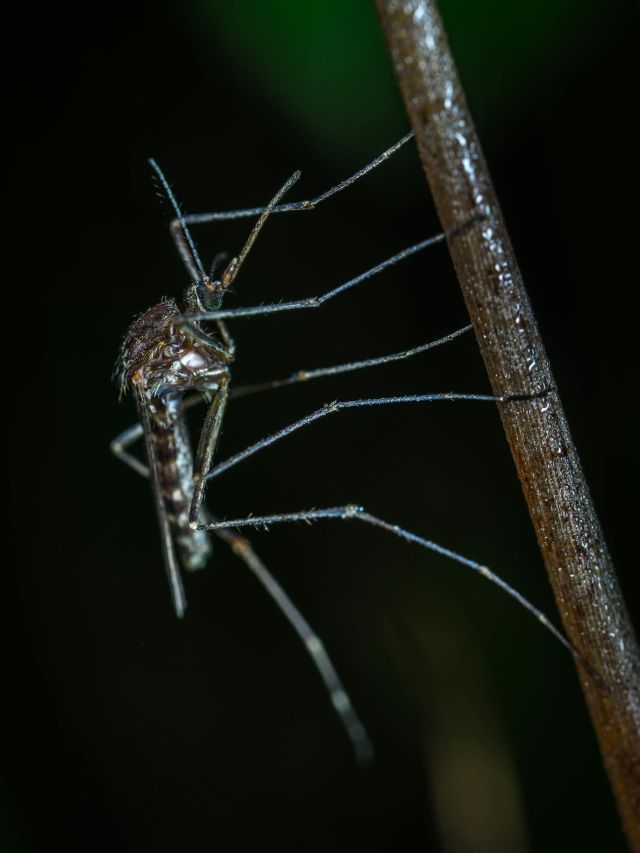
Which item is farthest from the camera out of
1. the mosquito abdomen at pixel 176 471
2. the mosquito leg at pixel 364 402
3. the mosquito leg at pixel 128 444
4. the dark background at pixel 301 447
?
the mosquito leg at pixel 128 444

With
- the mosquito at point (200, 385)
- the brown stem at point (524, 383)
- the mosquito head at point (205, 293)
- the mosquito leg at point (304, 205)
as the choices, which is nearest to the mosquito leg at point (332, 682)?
the mosquito at point (200, 385)

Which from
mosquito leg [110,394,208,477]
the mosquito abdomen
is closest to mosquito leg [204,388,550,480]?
the mosquito abdomen

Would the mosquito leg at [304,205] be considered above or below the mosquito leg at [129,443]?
above

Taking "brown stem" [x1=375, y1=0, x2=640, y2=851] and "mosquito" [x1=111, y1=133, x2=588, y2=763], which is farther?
"mosquito" [x1=111, y1=133, x2=588, y2=763]

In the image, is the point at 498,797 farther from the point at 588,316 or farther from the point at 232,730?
the point at 588,316

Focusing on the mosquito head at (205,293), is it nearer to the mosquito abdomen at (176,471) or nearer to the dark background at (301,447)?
the mosquito abdomen at (176,471)

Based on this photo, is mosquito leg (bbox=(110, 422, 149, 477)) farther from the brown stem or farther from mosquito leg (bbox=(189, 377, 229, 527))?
the brown stem

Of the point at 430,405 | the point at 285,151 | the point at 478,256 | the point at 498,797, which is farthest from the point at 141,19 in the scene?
the point at 498,797
